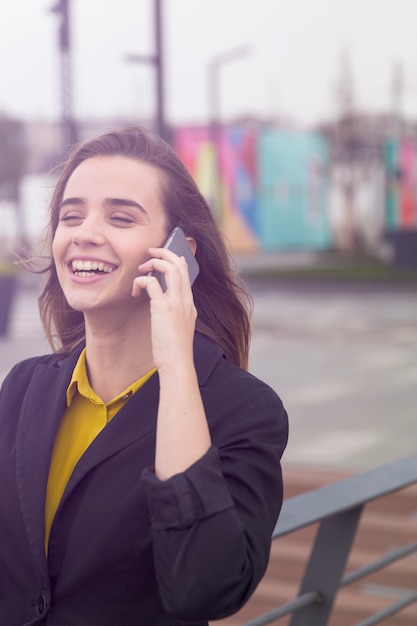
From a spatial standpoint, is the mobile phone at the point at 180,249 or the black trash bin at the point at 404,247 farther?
the black trash bin at the point at 404,247

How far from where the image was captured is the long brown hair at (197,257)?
1797 millimetres

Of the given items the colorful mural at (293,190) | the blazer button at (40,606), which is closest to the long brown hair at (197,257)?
the blazer button at (40,606)

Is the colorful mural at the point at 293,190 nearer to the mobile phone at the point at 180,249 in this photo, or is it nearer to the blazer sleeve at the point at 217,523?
the mobile phone at the point at 180,249

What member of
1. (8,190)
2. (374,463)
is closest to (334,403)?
(374,463)

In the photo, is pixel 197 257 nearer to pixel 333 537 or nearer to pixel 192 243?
pixel 192 243

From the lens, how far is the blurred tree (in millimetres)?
42812

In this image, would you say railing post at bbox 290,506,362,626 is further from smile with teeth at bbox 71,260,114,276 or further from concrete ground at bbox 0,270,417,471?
concrete ground at bbox 0,270,417,471

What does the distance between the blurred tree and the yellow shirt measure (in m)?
41.3

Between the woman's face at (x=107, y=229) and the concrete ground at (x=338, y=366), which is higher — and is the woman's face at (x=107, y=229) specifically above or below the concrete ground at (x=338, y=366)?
above

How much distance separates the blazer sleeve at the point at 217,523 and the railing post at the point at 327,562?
3.43ft

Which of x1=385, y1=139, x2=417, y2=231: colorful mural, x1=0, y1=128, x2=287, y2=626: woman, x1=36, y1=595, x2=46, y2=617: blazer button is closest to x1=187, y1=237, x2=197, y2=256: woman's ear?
x1=0, y1=128, x2=287, y2=626: woman

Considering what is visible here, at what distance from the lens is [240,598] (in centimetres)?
156

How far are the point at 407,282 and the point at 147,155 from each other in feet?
72.3

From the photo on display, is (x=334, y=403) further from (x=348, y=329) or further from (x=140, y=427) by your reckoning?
(x=140, y=427)
